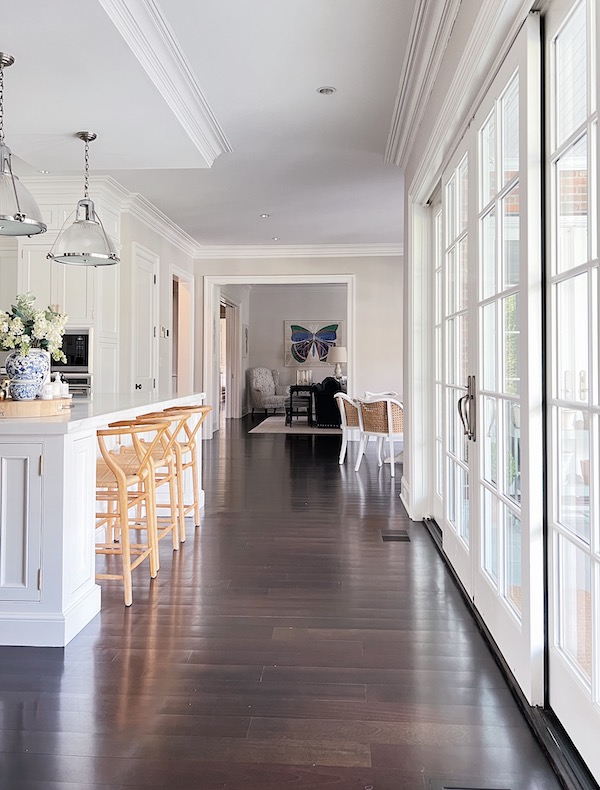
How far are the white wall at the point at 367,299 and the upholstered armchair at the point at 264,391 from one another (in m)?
4.36

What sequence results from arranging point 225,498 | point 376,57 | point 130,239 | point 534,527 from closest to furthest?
point 534,527, point 376,57, point 225,498, point 130,239

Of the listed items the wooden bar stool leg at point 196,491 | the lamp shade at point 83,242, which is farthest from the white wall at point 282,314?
the lamp shade at point 83,242

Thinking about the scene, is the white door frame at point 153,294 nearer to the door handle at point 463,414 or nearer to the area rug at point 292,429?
the area rug at point 292,429

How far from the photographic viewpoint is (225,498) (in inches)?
192

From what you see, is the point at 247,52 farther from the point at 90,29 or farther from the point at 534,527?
the point at 534,527

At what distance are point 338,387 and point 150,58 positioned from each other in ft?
23.2

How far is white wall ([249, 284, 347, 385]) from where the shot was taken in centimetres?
1356

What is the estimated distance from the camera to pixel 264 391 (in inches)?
514

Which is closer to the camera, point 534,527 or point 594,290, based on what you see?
point 594,290

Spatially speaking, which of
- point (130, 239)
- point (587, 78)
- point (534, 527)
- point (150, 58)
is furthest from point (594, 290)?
point (130, 239)

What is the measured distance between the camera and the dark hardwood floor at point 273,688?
5.02ft

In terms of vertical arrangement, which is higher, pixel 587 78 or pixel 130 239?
pixel 130 239

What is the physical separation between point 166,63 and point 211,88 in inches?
19.8

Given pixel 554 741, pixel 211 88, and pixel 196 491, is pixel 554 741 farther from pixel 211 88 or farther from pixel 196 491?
pixel 211 88
